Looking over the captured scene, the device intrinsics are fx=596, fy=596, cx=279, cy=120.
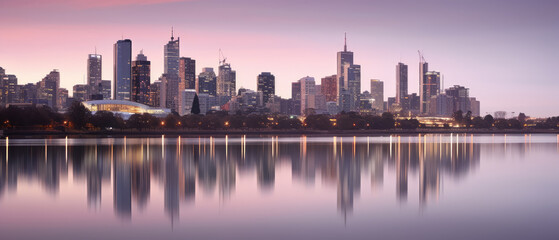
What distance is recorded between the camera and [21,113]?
140 m

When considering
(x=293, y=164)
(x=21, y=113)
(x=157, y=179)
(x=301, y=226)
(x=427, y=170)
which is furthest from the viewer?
(x=21, y=113)

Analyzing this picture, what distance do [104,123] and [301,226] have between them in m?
144

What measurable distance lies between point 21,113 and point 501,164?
123 meters

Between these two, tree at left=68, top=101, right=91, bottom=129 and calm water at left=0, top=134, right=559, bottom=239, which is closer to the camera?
calm water at left=0, top=134, right=559, bottom=239

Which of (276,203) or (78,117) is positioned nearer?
(276,203)

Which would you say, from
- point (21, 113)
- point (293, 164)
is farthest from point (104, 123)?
point (293, 164)

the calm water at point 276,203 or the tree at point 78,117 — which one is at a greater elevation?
the tree at point 78,117

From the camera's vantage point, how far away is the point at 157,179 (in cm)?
3006

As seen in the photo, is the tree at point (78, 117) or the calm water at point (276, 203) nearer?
the calm water at point (276, 203)

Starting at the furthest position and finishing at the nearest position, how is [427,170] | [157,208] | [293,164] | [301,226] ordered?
[293,164] → [427,170] → [157,208] → [301,226]

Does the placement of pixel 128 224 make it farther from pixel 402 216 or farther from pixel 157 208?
pixel 402 216

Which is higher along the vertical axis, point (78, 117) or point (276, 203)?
point (78, 117)

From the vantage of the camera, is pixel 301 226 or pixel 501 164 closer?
pixel 301 226

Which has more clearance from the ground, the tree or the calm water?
the tree
